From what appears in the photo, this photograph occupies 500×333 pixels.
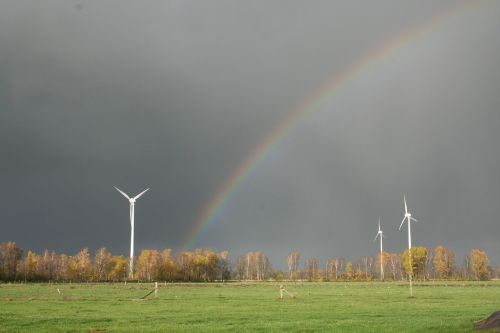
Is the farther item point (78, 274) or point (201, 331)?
point (78, 274)

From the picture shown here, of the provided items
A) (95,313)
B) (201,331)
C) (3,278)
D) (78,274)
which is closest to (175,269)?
(78,274)

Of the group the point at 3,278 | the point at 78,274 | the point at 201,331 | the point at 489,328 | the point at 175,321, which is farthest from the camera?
the point at 78,274

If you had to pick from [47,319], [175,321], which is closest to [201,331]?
[175,321]

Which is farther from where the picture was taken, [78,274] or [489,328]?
[78,274]

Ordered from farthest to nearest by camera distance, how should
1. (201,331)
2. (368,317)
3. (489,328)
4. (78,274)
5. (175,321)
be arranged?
(78,274) < (368,317) < (175,321) < (201,331) < (489,328)

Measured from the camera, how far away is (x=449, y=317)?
37719mm

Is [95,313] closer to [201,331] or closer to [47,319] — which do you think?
[47,319]

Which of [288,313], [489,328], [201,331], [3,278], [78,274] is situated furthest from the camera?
[78,274]

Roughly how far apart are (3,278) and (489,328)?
598ft

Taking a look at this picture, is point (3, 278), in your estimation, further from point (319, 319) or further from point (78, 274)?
point (319, 319)

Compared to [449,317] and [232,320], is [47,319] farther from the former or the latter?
[449,317]

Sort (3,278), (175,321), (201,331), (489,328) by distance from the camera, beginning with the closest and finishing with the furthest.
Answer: (489,328) < (201,331) < (175,321) < (3,278)

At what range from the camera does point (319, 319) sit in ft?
122

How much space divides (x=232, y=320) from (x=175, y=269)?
166688 millimetres
